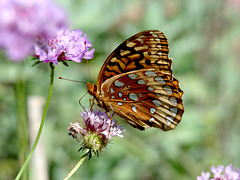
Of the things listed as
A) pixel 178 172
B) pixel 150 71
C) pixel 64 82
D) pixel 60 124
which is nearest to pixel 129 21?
pixel 64 82

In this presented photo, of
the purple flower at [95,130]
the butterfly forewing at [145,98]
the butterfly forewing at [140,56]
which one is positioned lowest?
the purple flower at [95,130]

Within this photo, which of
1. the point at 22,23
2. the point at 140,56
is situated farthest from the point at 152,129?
the point at 22,23

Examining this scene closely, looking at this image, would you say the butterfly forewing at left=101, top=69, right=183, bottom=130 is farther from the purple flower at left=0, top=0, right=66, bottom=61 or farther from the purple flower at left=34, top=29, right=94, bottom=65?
the purple flower at left=0, top=0, right=66, bottom=61

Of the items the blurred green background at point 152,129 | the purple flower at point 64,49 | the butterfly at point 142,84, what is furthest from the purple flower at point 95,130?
the blurred green background at point 152,129

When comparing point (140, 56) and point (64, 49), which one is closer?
point (64, 49)

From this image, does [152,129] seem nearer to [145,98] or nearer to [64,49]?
[145,98]

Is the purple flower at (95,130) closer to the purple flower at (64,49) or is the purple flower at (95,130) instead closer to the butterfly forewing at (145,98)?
the butterfly forewing at (145,98)
